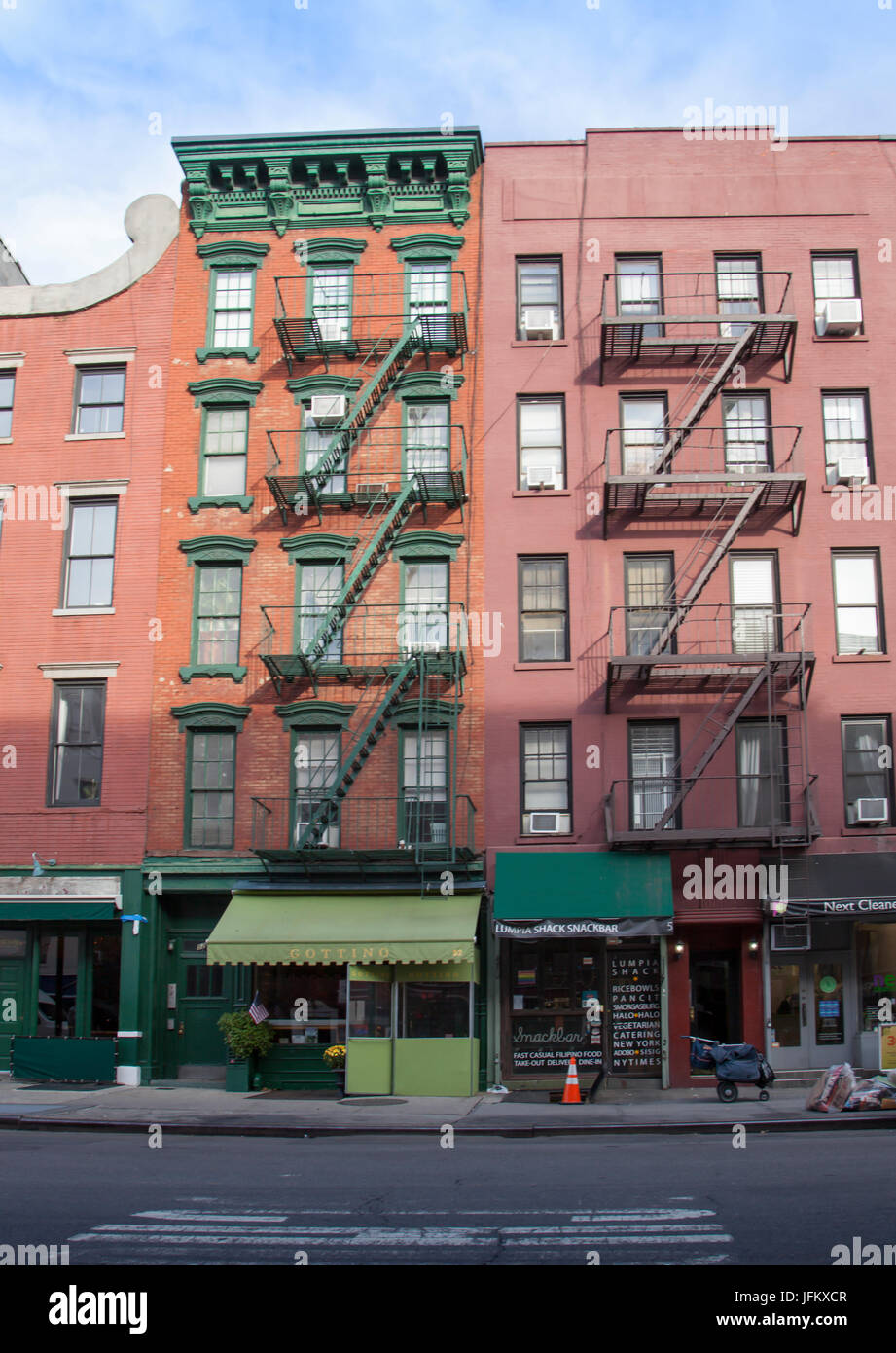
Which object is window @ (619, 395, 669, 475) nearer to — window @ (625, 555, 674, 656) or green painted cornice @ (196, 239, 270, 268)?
window @ (625, 555, 674, 656)

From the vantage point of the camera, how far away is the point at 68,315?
25.0m

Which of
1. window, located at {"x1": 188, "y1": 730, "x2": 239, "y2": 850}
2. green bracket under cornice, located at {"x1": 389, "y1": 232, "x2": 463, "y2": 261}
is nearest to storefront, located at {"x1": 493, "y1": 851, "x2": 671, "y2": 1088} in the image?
window, located at {"x1": 188, "y1": 730, "x2": 239, "y2": 850}

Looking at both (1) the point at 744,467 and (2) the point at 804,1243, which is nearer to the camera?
(2) the point at 804,1243

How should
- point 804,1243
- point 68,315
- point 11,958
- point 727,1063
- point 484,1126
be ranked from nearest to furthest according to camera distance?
point 804,1243, point 484,1126, point 727,1063, point 11,958, point 68,315

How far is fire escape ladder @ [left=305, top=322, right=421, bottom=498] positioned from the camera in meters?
23.1

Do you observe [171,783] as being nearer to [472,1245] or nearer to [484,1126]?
[484,1126]

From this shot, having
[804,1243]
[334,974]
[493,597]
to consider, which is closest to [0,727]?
[334,974]

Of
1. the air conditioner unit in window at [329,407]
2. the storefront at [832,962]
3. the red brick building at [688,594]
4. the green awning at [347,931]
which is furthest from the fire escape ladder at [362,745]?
the storefront at [832,962]

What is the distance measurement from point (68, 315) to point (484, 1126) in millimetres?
18378

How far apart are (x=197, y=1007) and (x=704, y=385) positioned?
1546 centimetres

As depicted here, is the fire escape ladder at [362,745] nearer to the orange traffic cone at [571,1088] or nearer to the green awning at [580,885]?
the green awning at [580,885]

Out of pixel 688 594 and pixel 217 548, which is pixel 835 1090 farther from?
pixel 217 548

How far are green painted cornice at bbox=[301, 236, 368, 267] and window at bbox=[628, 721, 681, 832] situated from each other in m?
11.4

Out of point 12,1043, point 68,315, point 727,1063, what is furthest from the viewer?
point 68,315
